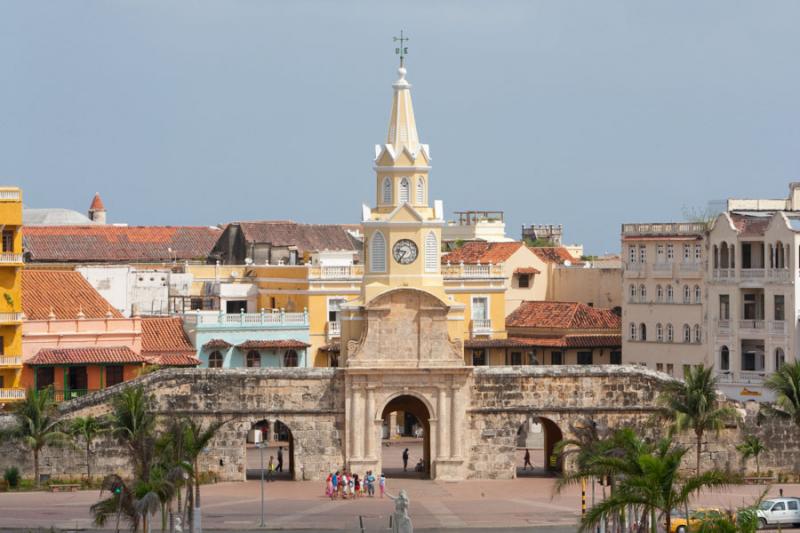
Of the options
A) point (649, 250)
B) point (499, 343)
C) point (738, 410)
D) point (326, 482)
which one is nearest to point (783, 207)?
point (649, 250)

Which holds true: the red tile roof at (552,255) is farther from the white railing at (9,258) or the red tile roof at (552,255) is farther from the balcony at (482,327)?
the white railing at (9,258)

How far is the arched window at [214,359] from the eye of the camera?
120 m

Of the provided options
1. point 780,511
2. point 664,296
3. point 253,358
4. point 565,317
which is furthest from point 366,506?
point 565,317

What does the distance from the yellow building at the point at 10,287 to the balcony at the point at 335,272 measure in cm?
2142

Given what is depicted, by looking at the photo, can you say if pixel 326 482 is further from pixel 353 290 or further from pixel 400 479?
pixel 353 290

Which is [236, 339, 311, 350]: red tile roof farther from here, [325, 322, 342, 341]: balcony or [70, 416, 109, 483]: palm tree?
[70, 416, 109, 483]: palm tree

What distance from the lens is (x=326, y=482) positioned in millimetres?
97938

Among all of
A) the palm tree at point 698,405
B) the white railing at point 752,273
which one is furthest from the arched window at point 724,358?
the palm tree at point 698,405

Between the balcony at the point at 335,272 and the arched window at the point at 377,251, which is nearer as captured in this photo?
the arched window at the point at 377,251

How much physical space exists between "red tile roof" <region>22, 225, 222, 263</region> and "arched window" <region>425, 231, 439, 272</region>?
149ft

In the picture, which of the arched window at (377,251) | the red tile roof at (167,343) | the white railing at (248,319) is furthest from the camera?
the white railing at (248,319)

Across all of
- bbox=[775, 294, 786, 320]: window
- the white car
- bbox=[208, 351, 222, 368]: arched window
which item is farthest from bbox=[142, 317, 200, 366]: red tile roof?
the white car

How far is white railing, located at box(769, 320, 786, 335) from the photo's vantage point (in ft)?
365

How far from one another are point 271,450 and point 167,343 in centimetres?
954
